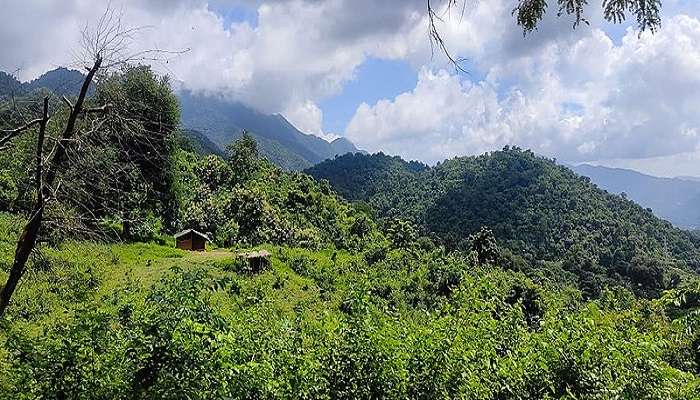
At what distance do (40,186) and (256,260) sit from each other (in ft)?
75.2

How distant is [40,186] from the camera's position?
427 centimetres

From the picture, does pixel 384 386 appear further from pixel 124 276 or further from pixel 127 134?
pixel 124 276

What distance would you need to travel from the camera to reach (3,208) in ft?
77.9

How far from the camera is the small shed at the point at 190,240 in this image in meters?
31.8

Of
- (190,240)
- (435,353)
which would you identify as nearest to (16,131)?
(435,353)

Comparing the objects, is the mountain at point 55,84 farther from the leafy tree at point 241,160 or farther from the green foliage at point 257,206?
the leafy tree at point 241,160

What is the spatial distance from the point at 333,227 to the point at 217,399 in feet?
154

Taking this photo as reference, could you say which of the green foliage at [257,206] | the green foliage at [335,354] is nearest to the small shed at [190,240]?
the green foliage at [257,206]

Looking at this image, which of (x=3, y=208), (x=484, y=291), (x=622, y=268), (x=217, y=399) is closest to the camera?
(x=217, y=399)

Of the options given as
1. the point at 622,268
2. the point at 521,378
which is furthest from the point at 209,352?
the point at 622,268

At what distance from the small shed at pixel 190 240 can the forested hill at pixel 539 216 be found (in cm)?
4503

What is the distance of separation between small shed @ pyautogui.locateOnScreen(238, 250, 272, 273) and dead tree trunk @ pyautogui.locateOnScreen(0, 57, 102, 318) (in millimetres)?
21796

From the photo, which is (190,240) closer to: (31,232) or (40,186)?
(31,232)

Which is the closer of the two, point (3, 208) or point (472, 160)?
point (3, 208)
